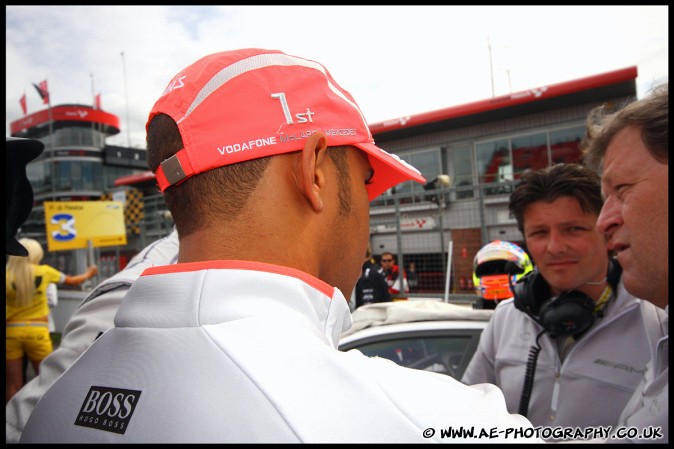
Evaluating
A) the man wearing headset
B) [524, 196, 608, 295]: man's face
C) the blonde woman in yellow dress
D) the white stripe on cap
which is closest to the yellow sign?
the blonde woman in yellow dress

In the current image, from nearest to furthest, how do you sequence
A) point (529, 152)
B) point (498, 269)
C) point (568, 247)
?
point (568, 247) → point (498, 269) → point (529, 152)

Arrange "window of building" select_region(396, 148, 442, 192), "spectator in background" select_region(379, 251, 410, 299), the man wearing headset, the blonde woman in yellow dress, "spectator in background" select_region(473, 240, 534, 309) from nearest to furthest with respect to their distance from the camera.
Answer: the man wearing headset → "spectator in background" select_region(473, 240, 534, 309) → the blonde woman in yellow dress → "spectator in background" select_region(379, 251, 410, 299) → "window of building" select_region(396, 148, 442, 192)

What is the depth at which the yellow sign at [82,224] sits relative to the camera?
8.07m

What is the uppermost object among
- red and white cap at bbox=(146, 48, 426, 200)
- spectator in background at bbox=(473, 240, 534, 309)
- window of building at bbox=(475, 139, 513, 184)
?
window of building at bbox=(475, 139, 513, 184)

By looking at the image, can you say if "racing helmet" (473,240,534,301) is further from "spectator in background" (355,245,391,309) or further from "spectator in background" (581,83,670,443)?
"spectator in background" (581,83,670,443)

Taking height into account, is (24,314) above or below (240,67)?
below

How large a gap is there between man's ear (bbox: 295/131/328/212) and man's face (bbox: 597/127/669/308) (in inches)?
42.3

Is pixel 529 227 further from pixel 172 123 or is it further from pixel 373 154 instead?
pixel 172 123

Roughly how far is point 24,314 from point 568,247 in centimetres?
571

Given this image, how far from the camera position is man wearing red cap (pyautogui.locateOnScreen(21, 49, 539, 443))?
2.23ft

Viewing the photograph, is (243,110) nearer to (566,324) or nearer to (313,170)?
(313,170)

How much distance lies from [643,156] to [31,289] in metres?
5.88

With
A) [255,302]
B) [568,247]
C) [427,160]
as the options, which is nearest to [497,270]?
[568,247]

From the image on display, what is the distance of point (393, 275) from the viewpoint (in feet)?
25.2
